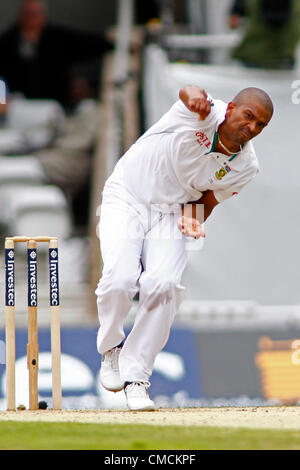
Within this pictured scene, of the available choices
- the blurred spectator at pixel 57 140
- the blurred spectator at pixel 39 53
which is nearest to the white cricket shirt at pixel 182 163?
the blurred spectator at pixel 57 140

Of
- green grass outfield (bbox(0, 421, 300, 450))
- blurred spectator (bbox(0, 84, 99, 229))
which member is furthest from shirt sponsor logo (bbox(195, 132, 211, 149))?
blurred spectator (bbox(0, 84, 99, 229))

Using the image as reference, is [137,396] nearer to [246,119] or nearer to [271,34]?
[246,119]

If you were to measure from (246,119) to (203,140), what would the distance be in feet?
0.98

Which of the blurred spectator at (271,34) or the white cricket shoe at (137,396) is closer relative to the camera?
the white cricket shoe at (137,396)

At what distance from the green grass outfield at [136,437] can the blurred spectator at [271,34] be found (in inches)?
279

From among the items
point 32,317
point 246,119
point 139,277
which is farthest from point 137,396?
point 246,119

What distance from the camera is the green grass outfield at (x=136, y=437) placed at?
515 cm

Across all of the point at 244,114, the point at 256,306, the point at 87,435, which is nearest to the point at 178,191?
the point at 244,114

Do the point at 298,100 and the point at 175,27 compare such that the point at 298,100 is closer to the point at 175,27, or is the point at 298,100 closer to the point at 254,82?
the point at 254,82

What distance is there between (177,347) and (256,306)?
1.36 meters

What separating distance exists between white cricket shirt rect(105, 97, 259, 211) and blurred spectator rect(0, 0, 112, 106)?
7347 millimetres

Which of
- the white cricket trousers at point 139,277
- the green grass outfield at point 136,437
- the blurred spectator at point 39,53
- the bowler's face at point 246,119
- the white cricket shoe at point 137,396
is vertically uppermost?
the bowler's face at point 246,119

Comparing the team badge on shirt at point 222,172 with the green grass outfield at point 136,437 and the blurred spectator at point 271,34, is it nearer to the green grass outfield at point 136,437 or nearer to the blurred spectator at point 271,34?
the green grass outfield at point 136,437

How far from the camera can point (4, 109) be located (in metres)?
13.7
